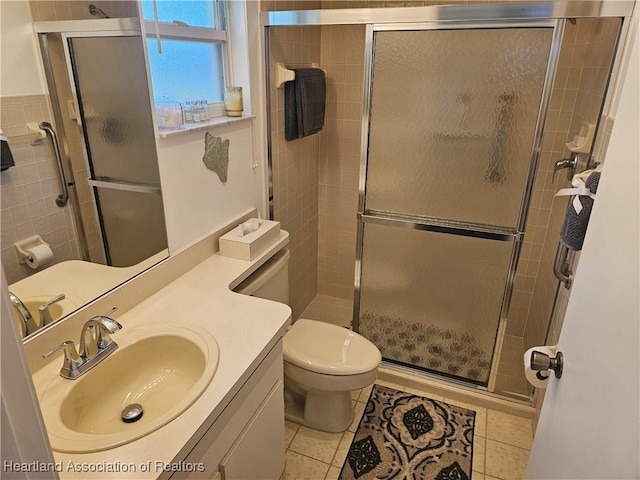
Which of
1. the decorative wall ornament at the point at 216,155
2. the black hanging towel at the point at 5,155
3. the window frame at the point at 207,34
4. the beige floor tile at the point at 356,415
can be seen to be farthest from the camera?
the beige floor tile at the point at 356,415

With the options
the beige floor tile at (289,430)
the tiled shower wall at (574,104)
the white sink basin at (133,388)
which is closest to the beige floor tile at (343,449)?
the beige floor tile at (289,430)

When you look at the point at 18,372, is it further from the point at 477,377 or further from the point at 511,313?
the point at 511,313

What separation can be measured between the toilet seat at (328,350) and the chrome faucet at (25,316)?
40.0 inches

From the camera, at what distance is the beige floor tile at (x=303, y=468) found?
1.85 m

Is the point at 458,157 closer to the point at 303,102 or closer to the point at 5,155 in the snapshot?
the point at 303,102

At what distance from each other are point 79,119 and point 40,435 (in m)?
0.98

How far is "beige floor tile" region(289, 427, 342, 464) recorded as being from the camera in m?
1.95

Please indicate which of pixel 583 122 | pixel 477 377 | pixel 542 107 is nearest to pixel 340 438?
pixel 477 377

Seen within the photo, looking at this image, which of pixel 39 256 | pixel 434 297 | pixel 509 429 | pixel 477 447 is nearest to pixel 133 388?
pixel 39 256

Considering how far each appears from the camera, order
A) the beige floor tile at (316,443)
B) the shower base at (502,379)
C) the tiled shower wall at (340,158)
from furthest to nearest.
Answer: the tiled shower wall at (340,158) < the shower base at (502,379) < the beige floor tile at (316,443)

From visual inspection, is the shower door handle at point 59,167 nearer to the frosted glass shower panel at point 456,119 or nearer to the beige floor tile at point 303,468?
the frosted glass shower panel at point 456,119

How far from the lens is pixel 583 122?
1.98m

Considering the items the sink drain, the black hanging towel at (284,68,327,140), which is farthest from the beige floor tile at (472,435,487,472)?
the black hanging towel at (284,68,327,140)

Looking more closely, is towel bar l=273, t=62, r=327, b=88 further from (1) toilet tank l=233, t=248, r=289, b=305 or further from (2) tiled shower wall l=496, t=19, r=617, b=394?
(2) tiled shower wall l=496, t=19, r=617, b=394
